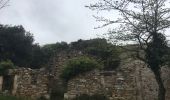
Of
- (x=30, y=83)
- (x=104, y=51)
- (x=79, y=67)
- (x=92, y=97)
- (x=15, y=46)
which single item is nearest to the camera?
(x=104, y=51)

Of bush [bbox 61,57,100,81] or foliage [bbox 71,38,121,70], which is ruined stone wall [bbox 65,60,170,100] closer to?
bush [bbox 61,57,100,81]

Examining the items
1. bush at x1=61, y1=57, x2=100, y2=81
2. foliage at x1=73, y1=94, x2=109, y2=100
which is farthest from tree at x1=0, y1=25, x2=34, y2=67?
foliage at x1=73, y1=94, x2=109, y2=100

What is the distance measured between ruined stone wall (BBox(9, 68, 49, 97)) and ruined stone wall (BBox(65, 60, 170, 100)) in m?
1.73

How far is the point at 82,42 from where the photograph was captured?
3706 centimetres

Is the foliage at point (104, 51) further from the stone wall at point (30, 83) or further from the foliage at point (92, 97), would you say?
the stone wall at point (30, 83)

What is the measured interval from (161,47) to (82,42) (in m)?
21.1

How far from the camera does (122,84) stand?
20.4 meters

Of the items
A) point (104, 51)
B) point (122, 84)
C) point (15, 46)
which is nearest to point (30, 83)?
point (122, 84)

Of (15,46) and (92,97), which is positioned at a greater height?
(15,46)

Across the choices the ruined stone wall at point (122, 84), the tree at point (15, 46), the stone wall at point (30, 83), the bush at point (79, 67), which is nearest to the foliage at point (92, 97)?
the ruined stone wall at point (122, 84)

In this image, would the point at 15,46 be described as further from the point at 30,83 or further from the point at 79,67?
the point at 79,67

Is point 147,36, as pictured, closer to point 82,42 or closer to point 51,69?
point 51,69

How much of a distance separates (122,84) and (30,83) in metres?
5.41

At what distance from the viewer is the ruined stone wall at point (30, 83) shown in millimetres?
21844
